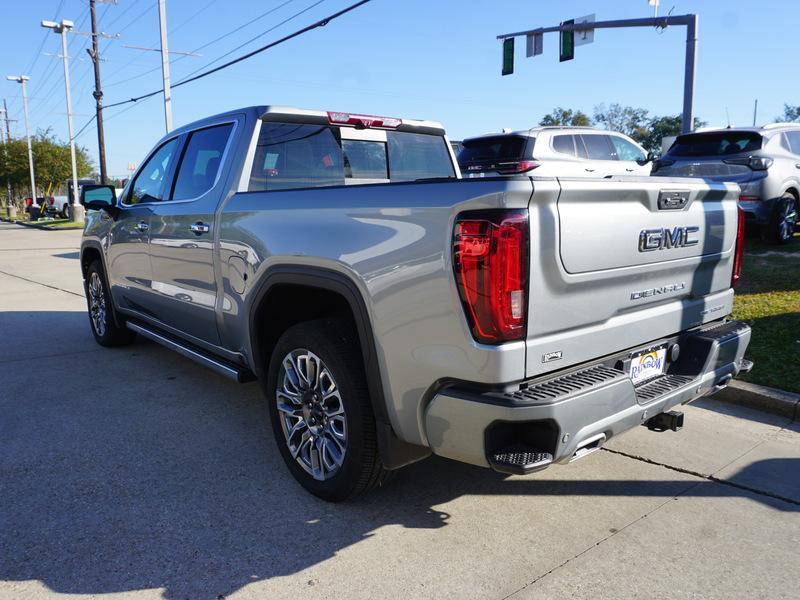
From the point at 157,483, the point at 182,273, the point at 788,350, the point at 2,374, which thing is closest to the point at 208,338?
the point at 182,273

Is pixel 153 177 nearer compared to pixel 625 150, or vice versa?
pixel 153 177

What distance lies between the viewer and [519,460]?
95.7 inches

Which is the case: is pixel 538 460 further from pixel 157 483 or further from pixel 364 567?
pixel 157 483

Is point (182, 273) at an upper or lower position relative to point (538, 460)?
upper

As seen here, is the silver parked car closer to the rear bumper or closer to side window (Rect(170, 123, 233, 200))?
side window (Rect(170, 123, 233, 200))

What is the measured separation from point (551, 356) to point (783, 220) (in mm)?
8073

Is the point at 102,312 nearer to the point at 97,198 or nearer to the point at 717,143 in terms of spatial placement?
the point at 97,198

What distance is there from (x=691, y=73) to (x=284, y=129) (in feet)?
48.3

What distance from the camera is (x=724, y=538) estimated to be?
2936 mm

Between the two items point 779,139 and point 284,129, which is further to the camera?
point 779,139

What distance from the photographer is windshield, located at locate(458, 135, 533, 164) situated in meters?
10.4

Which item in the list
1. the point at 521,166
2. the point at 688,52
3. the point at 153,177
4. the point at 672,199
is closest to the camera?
the point at 672,199

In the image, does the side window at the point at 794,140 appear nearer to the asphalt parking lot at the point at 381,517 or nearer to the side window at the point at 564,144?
the side window at the point at 564,144

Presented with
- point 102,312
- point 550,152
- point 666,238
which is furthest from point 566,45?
point 666,238
